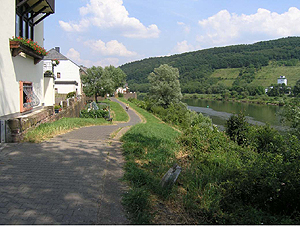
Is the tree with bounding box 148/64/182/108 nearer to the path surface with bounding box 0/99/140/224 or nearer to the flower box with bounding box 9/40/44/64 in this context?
the flower box with bounding box 9/40/44/64

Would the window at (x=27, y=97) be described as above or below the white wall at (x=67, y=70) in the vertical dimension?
below

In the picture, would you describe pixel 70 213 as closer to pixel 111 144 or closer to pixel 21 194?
pixel 21 194

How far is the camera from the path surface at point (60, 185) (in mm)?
3639

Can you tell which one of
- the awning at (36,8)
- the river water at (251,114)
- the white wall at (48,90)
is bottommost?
the river water at (251,114)

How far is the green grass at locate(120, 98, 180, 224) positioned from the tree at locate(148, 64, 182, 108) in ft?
103

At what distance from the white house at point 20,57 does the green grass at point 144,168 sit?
5.35m

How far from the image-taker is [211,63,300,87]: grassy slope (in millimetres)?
108438

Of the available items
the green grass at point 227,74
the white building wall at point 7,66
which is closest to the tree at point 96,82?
the white building wall at point 7,66

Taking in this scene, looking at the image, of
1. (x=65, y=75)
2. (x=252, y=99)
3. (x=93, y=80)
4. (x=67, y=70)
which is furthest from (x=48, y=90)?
(x=252, y=99)

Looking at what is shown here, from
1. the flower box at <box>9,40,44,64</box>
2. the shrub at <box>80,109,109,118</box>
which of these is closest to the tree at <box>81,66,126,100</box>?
the shrub at <box>80,109,109,118</box>

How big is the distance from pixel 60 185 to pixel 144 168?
218 cm

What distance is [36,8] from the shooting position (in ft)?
43.6

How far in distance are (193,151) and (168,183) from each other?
3.54 metres

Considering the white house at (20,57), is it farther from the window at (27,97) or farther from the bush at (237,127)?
the bush at (237,127)
